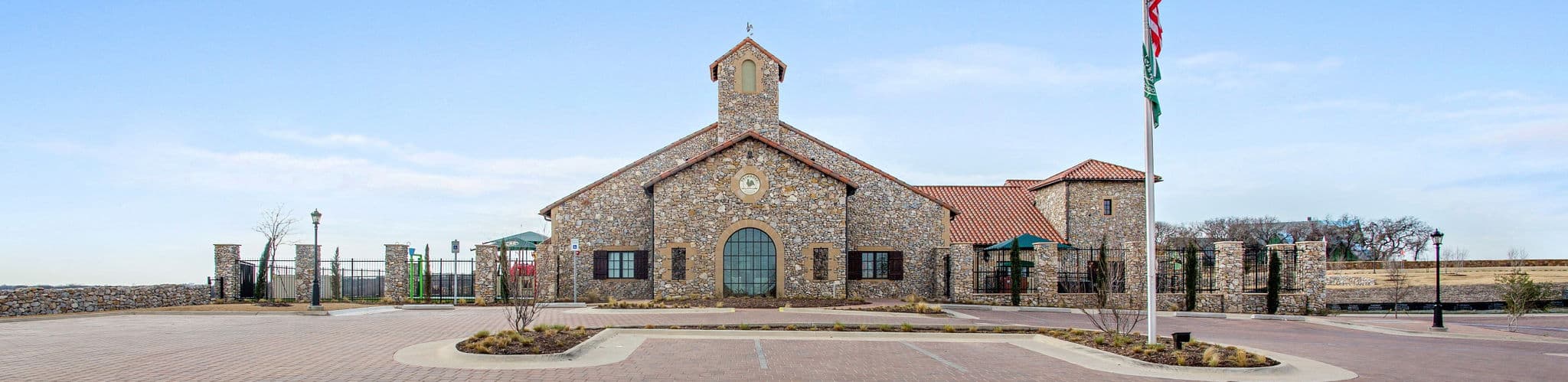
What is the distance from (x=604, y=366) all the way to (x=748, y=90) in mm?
24388

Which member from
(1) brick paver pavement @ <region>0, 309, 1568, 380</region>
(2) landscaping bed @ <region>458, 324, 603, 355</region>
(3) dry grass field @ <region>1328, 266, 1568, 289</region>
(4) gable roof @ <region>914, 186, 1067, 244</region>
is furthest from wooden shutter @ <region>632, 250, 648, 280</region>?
(3) dry grass field @ <region>1328, 266, 1568, 289</region>

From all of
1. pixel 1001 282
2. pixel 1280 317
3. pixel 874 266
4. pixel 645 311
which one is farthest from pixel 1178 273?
pixel 645 311

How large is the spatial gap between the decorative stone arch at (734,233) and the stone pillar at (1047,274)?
8.09 m

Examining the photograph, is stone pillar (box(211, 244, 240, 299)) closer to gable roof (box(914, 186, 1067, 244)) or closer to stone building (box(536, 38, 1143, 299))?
stone building (box(536, 38, 1143, 299))

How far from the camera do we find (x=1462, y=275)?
52.3 meters

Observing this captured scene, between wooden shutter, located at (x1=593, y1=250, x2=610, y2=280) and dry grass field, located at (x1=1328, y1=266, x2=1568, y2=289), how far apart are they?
35.6 meters

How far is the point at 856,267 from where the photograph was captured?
34.2 m

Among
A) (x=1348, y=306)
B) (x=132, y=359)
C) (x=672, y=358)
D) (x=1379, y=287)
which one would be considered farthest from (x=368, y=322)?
(x=1379, y=287)

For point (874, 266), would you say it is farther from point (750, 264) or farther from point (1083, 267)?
point (1083, 267)

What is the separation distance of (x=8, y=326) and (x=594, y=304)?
45.7 feet

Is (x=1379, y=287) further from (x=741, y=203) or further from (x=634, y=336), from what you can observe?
(x=634, y=336)

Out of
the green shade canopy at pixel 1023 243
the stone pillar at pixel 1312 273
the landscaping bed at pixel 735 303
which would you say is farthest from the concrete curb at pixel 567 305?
the stone pillar at pixel 1312 273

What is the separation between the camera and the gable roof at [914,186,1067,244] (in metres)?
39.1

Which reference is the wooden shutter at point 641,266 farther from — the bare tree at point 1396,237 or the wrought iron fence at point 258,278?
the bare tree at point 1396,237
